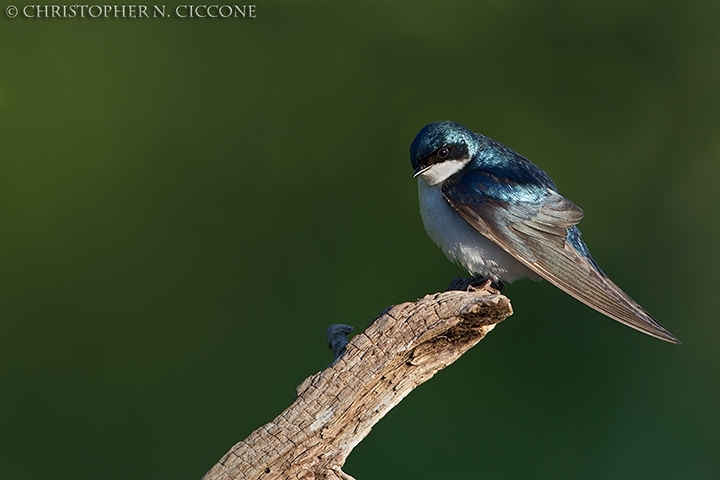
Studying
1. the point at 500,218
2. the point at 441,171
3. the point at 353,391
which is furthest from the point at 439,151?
the point at 353,391

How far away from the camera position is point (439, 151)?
208 centimetres

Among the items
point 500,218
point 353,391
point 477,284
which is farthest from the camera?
point 477,284

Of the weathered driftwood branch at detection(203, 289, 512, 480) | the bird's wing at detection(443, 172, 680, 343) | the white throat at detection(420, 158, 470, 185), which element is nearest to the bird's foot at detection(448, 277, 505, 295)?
the bird's wing at detection(443, 172, 680, 343)

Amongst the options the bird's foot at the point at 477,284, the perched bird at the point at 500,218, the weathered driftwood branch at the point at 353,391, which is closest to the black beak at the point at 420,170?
the perched bird at the point at 500,218

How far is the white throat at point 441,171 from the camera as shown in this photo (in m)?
2.10

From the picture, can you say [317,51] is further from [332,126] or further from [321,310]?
[321,310]

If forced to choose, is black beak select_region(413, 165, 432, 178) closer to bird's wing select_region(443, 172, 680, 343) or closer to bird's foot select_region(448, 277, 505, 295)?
bird's wing select_region(443, 172, 680, 343)

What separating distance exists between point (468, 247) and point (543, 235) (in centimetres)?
17

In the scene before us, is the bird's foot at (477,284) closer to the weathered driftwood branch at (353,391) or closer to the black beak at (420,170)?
the black beak at (420,170)

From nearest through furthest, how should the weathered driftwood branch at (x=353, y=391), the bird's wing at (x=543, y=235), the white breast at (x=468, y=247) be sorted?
the weathered driftwood branch at (x=353, y=391) → the bird's wing at (x=543, y=235) → the white breast at (x=468, y=247)

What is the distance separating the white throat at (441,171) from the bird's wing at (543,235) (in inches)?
1.4

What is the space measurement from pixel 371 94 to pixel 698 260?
1396 mm

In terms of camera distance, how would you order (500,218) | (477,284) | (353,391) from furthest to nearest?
(477,284), (500,218), (353,391)

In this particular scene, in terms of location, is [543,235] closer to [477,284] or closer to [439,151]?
[477,284]
